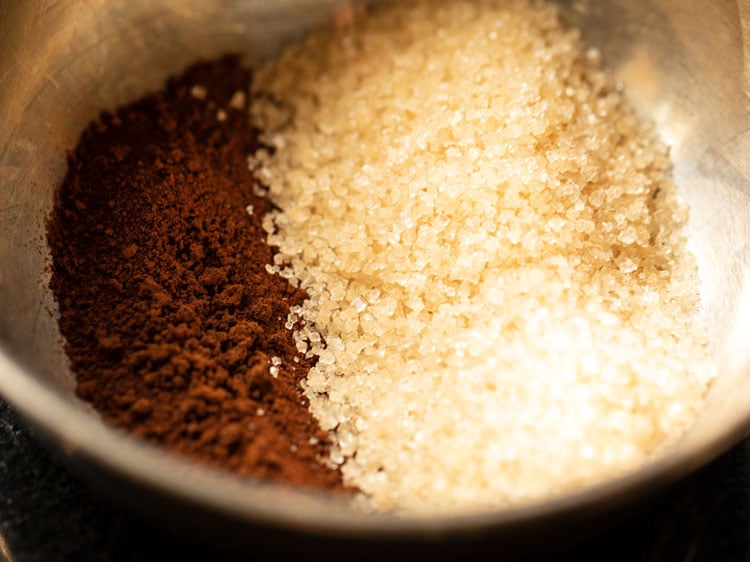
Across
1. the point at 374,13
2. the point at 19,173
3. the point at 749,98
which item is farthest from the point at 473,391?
the point at 374,13

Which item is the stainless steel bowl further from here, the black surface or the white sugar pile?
the black surface

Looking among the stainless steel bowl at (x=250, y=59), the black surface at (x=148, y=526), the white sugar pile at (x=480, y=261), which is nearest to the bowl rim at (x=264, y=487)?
the stainless steel bowl at (x=250, y=59)

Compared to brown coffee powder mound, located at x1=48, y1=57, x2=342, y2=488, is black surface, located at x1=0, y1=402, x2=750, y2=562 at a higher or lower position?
lower

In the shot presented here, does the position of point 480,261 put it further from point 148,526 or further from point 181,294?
point 148,526

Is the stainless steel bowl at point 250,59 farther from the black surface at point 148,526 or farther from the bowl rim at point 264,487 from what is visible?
the black surface at point 148,526

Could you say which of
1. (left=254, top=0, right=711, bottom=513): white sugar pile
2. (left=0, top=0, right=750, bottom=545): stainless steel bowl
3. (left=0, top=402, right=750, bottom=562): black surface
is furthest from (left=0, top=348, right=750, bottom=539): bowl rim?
(left=0, top=402, right=750, bottom=562): black surface

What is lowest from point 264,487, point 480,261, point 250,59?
point 480,261

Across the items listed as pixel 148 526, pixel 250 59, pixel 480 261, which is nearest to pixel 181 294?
pixel 148 526
